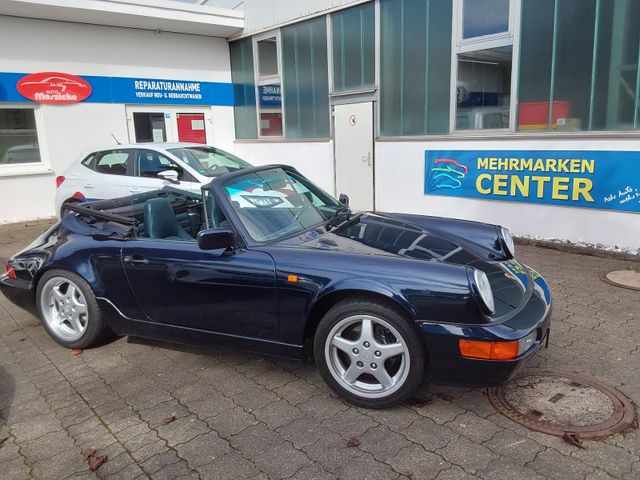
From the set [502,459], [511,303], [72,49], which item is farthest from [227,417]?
[72,49]

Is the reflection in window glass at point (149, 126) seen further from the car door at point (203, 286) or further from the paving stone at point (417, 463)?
the paving stone at point (417, 463)

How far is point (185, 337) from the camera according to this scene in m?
3.56

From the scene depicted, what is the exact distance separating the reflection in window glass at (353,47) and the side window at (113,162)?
4258 mm

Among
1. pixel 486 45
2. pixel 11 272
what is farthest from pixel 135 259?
pixel 486 45

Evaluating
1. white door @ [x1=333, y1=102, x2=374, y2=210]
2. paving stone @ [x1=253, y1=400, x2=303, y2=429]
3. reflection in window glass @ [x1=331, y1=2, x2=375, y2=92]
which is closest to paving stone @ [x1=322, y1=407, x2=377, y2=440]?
paving stone @ [x1=253, y1=400, x2=303, y2=429]

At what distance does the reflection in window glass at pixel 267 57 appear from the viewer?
37.8 ft

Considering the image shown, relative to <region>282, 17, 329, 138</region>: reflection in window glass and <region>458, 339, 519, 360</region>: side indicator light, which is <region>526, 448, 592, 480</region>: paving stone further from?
<region>282, 17, 329, 138</region>: reflection in window glass

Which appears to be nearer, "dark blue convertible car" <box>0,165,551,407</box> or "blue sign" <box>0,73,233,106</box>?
"dark blue convertible car" <box>0,165,551,407</box>

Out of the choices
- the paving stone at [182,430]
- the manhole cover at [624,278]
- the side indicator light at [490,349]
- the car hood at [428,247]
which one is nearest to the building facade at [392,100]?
the manhole cover at [624,278]

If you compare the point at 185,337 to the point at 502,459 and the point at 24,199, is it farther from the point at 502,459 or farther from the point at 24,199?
the point at 24,199

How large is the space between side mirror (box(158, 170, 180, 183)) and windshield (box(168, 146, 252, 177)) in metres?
0.34

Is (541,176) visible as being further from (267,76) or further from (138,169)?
(267,76)

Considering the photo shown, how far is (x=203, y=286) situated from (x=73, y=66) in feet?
30.5

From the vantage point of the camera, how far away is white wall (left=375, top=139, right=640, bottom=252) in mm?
6418
